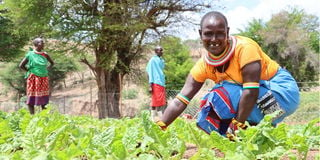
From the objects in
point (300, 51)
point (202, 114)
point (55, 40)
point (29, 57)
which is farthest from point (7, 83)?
point (202, 114)

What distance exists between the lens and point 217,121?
2432mm

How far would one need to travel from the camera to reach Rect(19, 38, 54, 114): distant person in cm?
564

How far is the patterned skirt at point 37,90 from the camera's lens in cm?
562

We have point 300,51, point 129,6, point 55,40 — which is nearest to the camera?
point 129,6

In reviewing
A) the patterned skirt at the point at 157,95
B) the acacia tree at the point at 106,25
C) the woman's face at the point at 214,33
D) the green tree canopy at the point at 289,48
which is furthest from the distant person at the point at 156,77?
the green tree canopy at the point at 289,48

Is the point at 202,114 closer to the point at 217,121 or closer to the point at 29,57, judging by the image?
the point at 217,121

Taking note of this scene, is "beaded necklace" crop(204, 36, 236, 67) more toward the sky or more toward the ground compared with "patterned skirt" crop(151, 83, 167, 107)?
more toward the sky

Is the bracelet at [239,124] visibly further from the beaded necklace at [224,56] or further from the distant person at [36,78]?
the distant person at [36,78]

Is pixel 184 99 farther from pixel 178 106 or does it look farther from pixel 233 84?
pixel 233 84

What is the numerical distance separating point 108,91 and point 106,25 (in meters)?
2.84

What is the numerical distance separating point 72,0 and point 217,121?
13.2 metres

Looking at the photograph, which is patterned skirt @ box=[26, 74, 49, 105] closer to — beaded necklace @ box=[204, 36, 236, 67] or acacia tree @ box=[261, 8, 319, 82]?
beaded necklace @ box=[204, 36, 236, 67]

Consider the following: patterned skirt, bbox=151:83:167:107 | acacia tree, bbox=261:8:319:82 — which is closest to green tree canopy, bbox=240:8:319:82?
acacia tree, bbox=261:8:319:82

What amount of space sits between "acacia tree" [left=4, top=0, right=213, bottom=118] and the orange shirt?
454 inches
